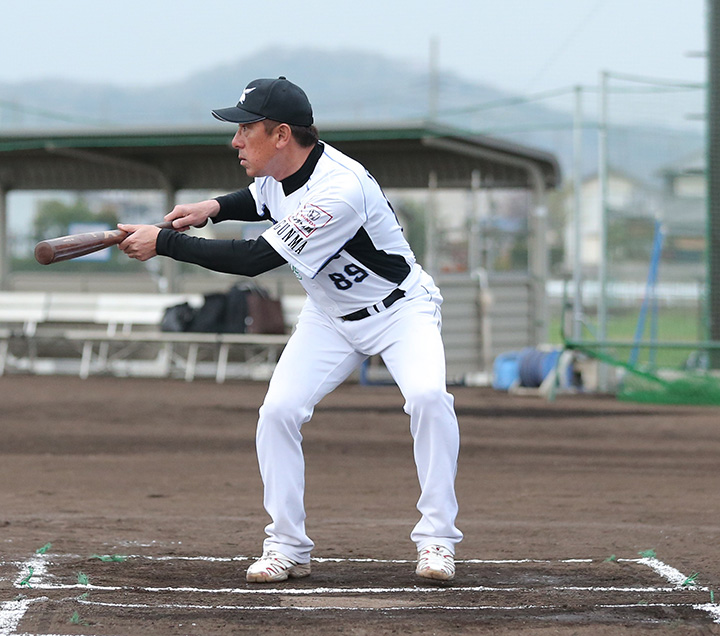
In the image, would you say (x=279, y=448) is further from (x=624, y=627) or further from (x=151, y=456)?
(x=151, y=456)

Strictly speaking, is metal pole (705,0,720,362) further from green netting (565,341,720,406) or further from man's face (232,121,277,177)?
man's face (232,121,277,177)

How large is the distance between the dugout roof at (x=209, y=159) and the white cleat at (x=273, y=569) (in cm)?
1207

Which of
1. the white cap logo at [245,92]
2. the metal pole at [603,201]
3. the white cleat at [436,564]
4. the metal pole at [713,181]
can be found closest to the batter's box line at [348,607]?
the white cleat at [436,564]

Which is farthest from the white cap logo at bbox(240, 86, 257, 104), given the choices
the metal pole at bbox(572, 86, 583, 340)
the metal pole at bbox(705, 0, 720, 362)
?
the metal pole at bbox(705, 0, 720, 362)

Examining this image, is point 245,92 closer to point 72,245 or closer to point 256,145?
point 256,145

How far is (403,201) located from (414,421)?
1585 centimetres

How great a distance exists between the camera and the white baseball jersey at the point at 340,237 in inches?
177

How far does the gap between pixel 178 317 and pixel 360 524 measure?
1081 centimetres

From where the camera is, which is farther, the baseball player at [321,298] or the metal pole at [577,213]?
the metal pole at [577,213]

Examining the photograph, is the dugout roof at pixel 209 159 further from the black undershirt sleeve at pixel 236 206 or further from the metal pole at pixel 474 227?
the black undershirt sleeve at pixel 236 206

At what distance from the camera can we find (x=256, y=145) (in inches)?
183

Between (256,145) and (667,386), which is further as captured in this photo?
(667,386)

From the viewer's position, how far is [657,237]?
15.7m

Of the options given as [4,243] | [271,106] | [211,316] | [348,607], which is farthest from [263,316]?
[348,607]
